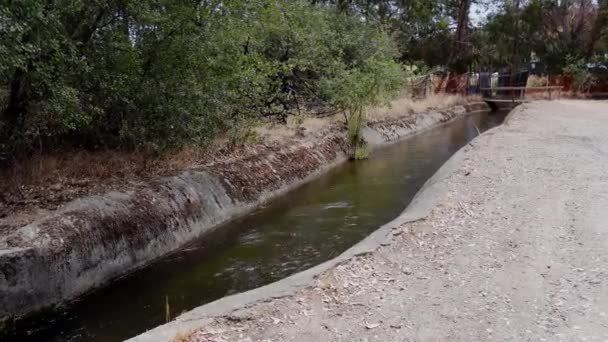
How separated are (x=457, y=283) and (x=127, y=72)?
6.70m

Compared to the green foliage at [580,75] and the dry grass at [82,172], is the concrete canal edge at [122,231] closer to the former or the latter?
the dry grass at [82,172]

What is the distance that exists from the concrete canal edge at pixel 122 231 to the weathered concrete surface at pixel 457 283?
0.35m

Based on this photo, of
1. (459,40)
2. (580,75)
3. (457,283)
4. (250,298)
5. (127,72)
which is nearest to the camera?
(250,298)

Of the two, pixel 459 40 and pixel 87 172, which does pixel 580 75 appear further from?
pixel 87 172

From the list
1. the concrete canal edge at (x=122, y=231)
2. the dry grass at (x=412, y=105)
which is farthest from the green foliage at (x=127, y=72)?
the dry grass at (x=412, y=105)

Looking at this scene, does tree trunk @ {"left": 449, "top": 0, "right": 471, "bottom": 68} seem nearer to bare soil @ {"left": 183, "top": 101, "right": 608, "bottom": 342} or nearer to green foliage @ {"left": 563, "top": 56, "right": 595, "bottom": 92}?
green foliage @ {"left": 563, "top": 56, "right": 595, "bottom": 92}

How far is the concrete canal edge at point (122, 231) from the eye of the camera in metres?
6.86

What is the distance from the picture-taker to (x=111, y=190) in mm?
9359

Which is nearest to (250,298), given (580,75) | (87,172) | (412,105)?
(87,172)

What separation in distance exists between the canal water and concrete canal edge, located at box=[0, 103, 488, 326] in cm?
26

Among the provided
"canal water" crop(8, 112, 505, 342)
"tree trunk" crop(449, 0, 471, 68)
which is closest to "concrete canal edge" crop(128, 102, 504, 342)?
"canal water" crop(8, 112, 505, 342)

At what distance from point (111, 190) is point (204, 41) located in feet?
11.1

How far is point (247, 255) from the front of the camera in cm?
922

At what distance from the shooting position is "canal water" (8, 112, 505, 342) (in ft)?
22.5
